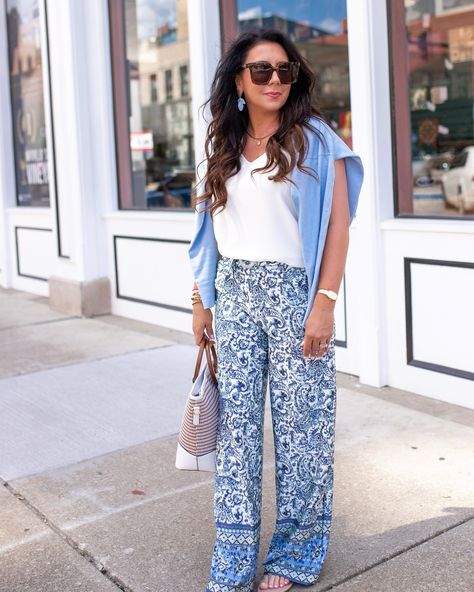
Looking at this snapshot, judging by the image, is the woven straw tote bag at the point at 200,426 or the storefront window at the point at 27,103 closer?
the woven straw tote bag at the point at 200,426

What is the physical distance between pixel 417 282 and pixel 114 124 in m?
3.87

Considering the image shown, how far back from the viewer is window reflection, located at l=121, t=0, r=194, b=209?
7.56 m

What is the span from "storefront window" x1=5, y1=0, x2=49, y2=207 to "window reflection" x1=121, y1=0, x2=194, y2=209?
195 centimetres

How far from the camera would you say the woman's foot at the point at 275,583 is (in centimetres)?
290

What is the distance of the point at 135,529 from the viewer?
11.3ft

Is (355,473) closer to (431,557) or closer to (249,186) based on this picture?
(431,557)

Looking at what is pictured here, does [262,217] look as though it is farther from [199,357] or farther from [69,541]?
[69,541]

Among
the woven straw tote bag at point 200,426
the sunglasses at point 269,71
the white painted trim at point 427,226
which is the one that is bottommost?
the woven straw tote bag at point 200,426

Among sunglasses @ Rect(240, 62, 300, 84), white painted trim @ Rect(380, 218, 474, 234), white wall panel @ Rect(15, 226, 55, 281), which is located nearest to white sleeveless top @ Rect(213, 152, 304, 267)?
sunglasses @ Rect(240, 62, 300, 84)

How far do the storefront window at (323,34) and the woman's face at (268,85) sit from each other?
4456 millimetres

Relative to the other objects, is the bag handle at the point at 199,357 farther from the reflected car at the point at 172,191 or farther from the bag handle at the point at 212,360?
the reflected car at the point at 172,191

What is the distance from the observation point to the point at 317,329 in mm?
2686

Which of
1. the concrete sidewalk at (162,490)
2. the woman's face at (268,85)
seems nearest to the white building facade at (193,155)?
the concrete sidewalk at (162,490)

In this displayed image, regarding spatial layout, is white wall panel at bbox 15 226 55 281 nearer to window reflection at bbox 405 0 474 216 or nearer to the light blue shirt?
window reflection at bbox 405 0 474 216
